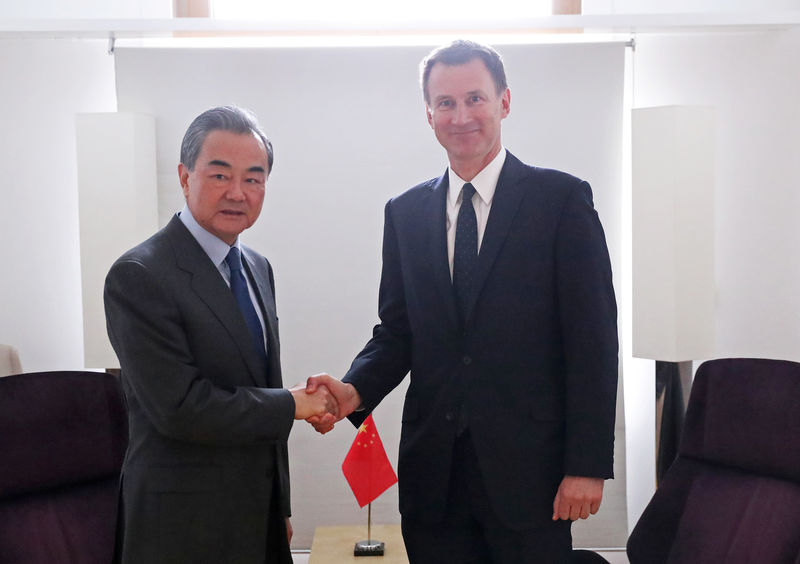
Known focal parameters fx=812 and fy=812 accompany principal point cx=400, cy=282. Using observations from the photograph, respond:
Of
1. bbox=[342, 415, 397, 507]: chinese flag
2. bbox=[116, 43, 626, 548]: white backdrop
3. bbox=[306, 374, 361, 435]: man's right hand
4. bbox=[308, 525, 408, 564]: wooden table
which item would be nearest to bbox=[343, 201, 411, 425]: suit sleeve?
bbox=[306, 374, 361, 435]: man's right hand

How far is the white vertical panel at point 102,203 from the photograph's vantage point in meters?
3.10

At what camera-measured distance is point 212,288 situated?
1784 mm

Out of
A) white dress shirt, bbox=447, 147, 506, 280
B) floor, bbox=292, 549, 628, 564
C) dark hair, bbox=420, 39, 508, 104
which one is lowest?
floor, bbox=292, 549, 628, 564

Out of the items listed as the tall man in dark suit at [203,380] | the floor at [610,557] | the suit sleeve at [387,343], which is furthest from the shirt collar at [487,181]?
the floor at [610,557]

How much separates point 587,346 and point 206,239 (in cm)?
91

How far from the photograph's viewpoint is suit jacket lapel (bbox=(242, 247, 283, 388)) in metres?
1.93

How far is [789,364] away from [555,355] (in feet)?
2.62

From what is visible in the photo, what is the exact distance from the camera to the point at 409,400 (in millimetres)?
2041

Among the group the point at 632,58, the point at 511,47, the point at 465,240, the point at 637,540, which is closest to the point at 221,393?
the point at 465,240

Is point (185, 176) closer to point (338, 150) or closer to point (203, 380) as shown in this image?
point (203, 380)

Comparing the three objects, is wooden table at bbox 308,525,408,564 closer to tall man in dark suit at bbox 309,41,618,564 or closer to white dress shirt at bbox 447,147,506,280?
tall man in dark suit at bbox 309,41,618,564

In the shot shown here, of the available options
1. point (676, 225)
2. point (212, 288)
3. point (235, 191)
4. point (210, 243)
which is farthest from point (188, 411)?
point (676, 225)

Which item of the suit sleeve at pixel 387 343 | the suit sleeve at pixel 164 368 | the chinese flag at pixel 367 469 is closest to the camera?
the suit sleeve at pixel 164 368

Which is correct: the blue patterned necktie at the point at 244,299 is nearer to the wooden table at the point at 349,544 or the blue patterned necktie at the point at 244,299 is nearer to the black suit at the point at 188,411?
the black suit at the point at 188,411
